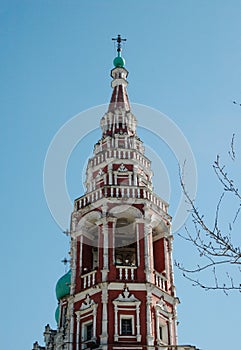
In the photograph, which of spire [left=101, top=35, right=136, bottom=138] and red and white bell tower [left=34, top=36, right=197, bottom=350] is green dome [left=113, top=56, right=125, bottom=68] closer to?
spire [left=101, top=35, right=136, bottom=138]

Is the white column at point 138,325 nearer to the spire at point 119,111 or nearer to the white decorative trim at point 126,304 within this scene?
the white decorative trim at point 126,304

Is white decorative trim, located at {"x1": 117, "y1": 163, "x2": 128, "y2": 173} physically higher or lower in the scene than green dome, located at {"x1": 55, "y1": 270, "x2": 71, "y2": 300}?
higher

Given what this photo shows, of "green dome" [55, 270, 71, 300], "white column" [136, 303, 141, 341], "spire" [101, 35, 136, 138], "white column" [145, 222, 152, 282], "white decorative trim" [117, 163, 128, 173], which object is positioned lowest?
"white column" [136, 303, 141, 341]

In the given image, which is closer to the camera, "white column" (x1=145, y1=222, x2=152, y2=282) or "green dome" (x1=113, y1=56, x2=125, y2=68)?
"white column" (x1=145, y1=222, x2=152, y2=282)

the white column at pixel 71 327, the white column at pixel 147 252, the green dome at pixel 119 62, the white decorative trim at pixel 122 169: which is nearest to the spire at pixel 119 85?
the green dome at pixel 119 62

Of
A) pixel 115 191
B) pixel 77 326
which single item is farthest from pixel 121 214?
pixel 77 326

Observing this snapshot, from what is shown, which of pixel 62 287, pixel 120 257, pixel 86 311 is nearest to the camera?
pixel 86 311

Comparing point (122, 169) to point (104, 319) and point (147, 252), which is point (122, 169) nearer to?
point (147, 252)

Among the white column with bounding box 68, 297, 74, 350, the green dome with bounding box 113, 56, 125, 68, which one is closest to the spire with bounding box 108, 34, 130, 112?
the green dome with bounding box 113, 56, 125, 68

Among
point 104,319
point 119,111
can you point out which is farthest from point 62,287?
point 104,319

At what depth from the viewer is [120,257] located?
91.2ft

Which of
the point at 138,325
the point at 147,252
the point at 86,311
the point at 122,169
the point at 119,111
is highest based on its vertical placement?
the point at 119,111

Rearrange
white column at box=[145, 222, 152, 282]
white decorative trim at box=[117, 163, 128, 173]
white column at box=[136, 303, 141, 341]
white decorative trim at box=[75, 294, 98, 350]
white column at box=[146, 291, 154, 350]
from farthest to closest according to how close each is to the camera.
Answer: white decorative trim at box=[117, 163, 128, 173] < white column at box=[145, 222, 152, 282] < white decorative trim at box=[75, 294, 98, 350] < white column at box=[136, 303, 141, 341] < white column at box=[146, 291, 154, 350]

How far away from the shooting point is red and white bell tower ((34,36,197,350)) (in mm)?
24422
